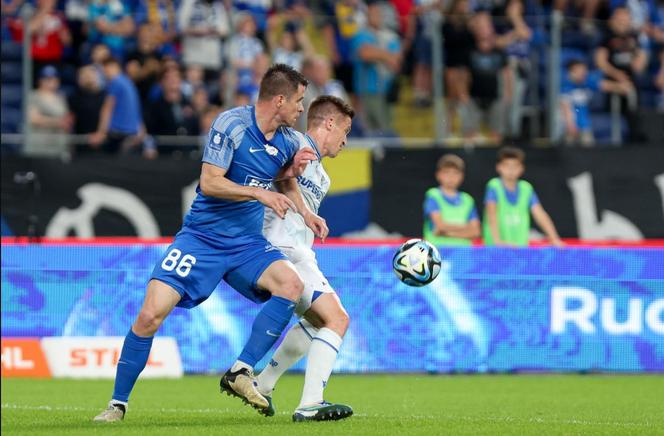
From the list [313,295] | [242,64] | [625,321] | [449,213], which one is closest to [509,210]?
[449,213]

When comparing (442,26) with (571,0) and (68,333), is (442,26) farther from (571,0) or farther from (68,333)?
(68,333)

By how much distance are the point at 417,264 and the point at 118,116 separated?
348 inches

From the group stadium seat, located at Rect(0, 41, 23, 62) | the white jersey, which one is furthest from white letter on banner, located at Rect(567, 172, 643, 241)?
the white jersey

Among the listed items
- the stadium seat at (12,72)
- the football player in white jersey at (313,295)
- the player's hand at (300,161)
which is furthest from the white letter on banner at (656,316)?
the stadium seat at (12,72)

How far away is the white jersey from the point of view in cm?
988

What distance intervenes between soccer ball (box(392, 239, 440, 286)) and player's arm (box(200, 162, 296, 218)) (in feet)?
4.09

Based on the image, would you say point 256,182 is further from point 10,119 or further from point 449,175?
point 10,119

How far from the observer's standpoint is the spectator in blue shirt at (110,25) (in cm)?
1864

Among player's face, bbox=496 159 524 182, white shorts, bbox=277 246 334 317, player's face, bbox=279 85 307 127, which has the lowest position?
white shorts, bbox=277 246 334 317

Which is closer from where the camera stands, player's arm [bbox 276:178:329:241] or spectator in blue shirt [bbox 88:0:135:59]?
player's arm [bbox 276:178:329:241]

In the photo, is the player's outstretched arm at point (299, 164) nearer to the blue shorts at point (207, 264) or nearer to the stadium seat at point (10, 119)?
the blue shorts at point (207, 264)

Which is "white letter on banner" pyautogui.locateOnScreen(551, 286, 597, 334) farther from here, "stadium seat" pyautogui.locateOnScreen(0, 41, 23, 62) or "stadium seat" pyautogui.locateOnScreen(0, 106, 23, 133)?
"stadium seat" pyautogui.locateOnScreen(0, 41, 23, 62)

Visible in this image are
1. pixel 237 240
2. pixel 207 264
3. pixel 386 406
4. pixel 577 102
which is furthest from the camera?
pixel 577 102

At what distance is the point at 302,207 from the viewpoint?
31.2 ft
